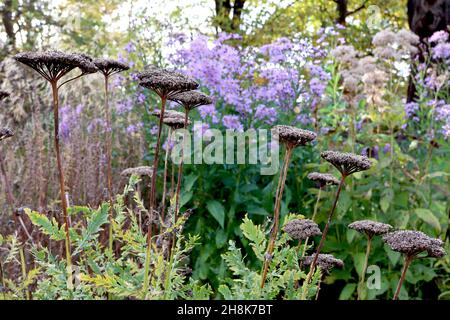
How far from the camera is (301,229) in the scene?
1397 mm

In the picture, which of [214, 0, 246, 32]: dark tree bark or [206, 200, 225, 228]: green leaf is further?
[214, 0, 246, 32]: dark tree bark

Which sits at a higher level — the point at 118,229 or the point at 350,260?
the point at 118,229

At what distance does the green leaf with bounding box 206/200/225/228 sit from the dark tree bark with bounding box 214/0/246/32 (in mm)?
8176

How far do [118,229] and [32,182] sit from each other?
2.21 meters

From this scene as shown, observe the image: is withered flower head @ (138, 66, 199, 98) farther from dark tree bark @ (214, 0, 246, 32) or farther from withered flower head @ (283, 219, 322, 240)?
dark tree bark @ (214, 0, 246, 32)

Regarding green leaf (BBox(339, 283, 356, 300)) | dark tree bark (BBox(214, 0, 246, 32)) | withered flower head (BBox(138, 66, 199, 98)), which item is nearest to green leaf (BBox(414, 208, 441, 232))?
green leaf (BBox(339, 283, 356, 300))

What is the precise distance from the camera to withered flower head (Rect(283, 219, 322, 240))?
1.37 metres

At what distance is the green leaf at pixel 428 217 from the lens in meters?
3.36

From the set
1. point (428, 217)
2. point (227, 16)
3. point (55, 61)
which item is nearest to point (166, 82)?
point (55, 61)

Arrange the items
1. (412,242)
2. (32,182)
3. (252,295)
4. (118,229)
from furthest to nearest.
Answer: (32,182), (118,229), (412,242), (252,295)

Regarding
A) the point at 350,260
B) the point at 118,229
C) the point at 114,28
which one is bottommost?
the point at 350,260

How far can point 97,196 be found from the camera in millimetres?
3432
